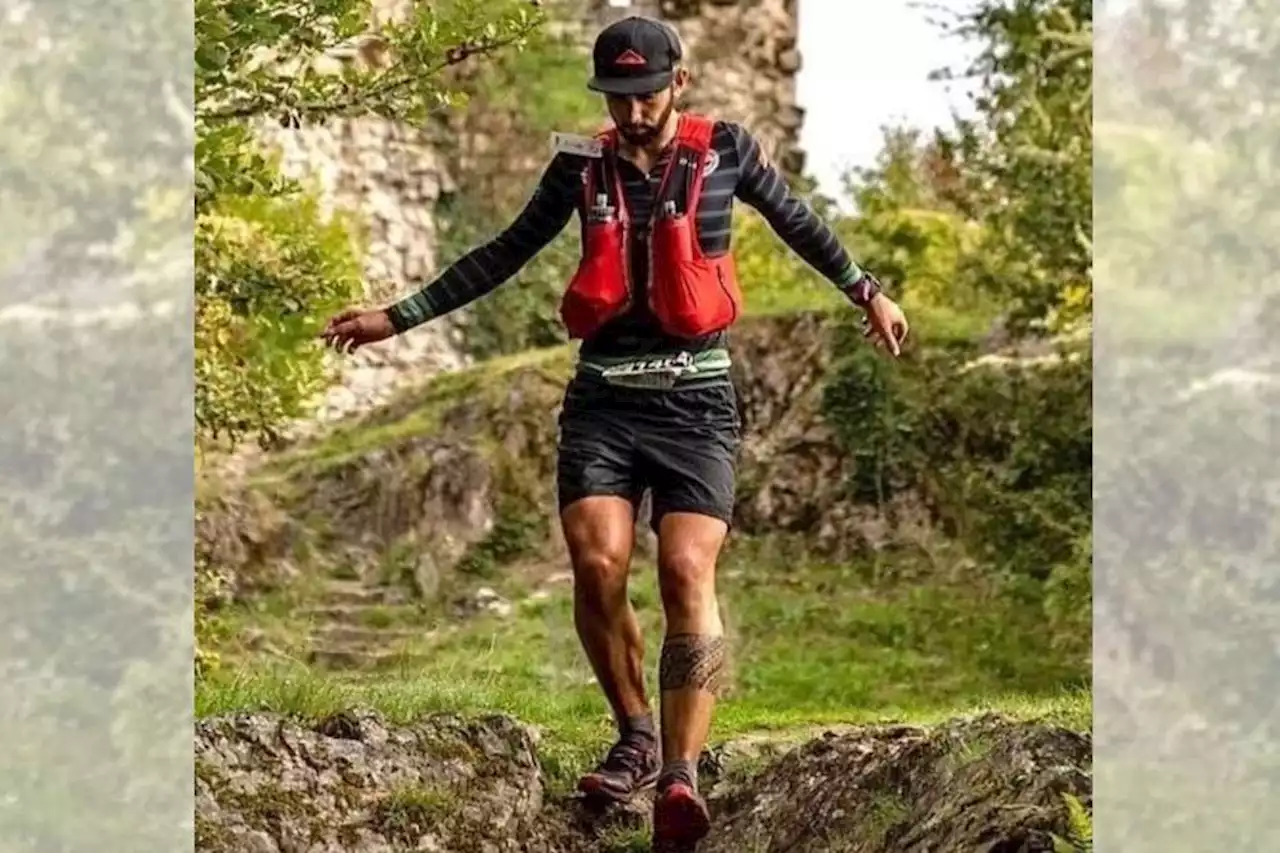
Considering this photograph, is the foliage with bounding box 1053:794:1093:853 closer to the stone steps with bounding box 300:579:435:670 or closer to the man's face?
the man's face

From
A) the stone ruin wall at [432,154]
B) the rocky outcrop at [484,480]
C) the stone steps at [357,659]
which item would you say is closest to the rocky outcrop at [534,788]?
the stone steps at [357,659]

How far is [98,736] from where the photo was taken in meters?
2.06

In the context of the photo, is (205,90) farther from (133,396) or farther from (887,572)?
(887,572)

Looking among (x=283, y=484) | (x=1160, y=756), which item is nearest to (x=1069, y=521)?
(x=283, y=484)

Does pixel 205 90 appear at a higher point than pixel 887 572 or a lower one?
higher

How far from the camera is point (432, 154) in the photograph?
20.4 ft

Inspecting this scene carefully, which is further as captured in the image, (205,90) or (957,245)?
(957,245)

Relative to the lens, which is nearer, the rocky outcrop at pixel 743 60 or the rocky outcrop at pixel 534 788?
the rocky outcrop at pixel 534 788

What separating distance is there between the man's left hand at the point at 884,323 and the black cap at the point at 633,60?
0.32m

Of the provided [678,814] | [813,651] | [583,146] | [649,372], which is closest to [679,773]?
[678,814]

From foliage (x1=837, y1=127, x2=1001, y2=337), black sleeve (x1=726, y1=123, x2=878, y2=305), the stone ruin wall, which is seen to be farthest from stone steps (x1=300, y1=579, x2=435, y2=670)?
black sleeve (x1=726, y1=123, x2=878, y2=305)

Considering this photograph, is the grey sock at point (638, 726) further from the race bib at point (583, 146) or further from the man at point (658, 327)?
the race bib at point (583, 146)

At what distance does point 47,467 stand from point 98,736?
0.23 m

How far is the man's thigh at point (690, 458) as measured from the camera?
8.40ft
